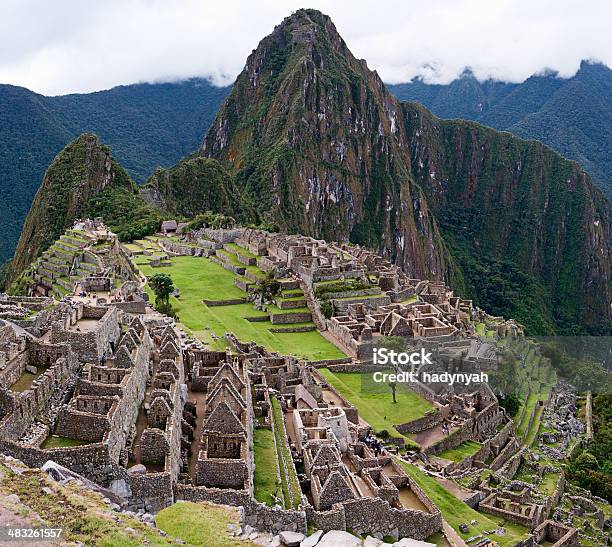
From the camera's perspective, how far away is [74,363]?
70.2 feet

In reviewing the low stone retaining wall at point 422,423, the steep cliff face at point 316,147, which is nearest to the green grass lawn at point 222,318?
the low stone retaining wall at point 422,423

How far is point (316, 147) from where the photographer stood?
572ft

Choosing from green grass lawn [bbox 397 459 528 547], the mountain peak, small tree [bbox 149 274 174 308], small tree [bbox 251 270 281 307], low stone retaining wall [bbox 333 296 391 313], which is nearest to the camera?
green grass lawn [bbox 397 459 528 547]

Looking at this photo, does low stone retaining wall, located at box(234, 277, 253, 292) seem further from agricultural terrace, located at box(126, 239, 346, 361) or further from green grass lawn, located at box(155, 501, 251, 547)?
green grass lawn, located at box(155, 501, 251, 547)

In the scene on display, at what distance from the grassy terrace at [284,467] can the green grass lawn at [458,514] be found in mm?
5628

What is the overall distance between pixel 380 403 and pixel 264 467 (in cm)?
1758

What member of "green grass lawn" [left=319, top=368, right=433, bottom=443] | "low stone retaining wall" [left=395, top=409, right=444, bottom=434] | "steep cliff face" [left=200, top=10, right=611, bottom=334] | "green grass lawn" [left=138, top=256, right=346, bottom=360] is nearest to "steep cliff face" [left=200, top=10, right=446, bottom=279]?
"steep cliff face" [left=200, top=10, right=611, bottom=334]

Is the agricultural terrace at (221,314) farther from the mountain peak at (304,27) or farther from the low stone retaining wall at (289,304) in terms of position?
the mountain peak at (304,27)

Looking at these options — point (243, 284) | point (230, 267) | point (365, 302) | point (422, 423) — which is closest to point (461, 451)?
point (422, 423)

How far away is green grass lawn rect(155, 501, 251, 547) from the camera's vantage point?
1638 cm

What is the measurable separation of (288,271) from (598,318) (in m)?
150

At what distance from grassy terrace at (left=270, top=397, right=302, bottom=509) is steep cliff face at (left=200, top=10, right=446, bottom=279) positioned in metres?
130

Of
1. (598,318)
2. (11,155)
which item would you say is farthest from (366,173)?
(11,155)

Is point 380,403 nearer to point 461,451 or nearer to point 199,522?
point 461,451
